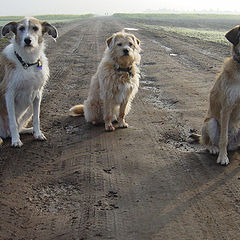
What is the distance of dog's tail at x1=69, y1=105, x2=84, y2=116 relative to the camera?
686 cm

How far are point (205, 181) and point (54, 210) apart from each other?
1.98 metres

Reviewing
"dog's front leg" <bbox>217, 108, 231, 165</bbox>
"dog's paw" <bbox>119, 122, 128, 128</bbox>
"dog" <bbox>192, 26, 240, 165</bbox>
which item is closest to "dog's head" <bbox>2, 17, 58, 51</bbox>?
"dog's paw" <bbox>119, 122, 128, 128</bbox>

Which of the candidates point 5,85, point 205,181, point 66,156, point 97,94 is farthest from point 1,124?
point 205,181

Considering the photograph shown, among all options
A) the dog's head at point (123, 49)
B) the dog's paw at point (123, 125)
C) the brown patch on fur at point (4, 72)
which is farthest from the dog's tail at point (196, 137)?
the brown patch on fur at point (4, 72)

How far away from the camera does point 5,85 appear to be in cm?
522

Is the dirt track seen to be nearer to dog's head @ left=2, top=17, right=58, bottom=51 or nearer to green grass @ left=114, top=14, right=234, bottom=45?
dog's head @ left=2, top=17, right=58, bottom=51

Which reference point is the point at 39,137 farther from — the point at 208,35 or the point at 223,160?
the point at 208,35

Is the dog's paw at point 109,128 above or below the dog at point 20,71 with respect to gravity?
below

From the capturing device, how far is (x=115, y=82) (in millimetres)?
6117

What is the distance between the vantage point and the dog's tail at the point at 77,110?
6.86 metres

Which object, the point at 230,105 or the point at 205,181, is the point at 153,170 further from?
the point at 230,105

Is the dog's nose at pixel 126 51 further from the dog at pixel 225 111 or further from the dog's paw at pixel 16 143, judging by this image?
the dog's paw at pixel 16 143

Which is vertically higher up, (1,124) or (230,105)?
(230,105)

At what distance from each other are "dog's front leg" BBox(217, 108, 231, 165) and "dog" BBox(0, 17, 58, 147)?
2.91m
